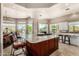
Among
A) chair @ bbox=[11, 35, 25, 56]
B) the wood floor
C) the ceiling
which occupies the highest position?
the ceiling

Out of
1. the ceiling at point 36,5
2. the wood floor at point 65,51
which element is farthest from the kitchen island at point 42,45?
the ceiling at point 36,5

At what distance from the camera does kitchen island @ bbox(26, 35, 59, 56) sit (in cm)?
203

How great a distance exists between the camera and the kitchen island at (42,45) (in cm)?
203

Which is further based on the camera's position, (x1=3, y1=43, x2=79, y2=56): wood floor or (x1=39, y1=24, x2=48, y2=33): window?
(x1=39, y1=24, x2=48, y2=33): window

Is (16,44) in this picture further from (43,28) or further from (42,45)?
(43,28)

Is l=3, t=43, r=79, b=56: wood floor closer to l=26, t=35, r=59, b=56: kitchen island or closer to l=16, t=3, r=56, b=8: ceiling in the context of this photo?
l=26, t=35, r=59, b=56: kitchen island

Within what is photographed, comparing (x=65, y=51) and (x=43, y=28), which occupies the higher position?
(x=43, y=28)

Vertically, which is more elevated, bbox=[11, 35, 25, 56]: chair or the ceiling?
the ceiling

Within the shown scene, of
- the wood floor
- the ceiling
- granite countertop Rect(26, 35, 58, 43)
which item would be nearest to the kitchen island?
granite countertop Rect(26, 35, 58, 43)

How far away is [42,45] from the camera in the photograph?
6.82ft

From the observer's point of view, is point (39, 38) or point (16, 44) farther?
point (39, 38)

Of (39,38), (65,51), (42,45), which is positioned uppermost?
(39,38)

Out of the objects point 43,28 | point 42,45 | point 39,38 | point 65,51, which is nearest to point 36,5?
point 43,28

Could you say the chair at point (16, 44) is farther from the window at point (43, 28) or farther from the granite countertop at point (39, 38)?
→ the window at point (43, 28)
